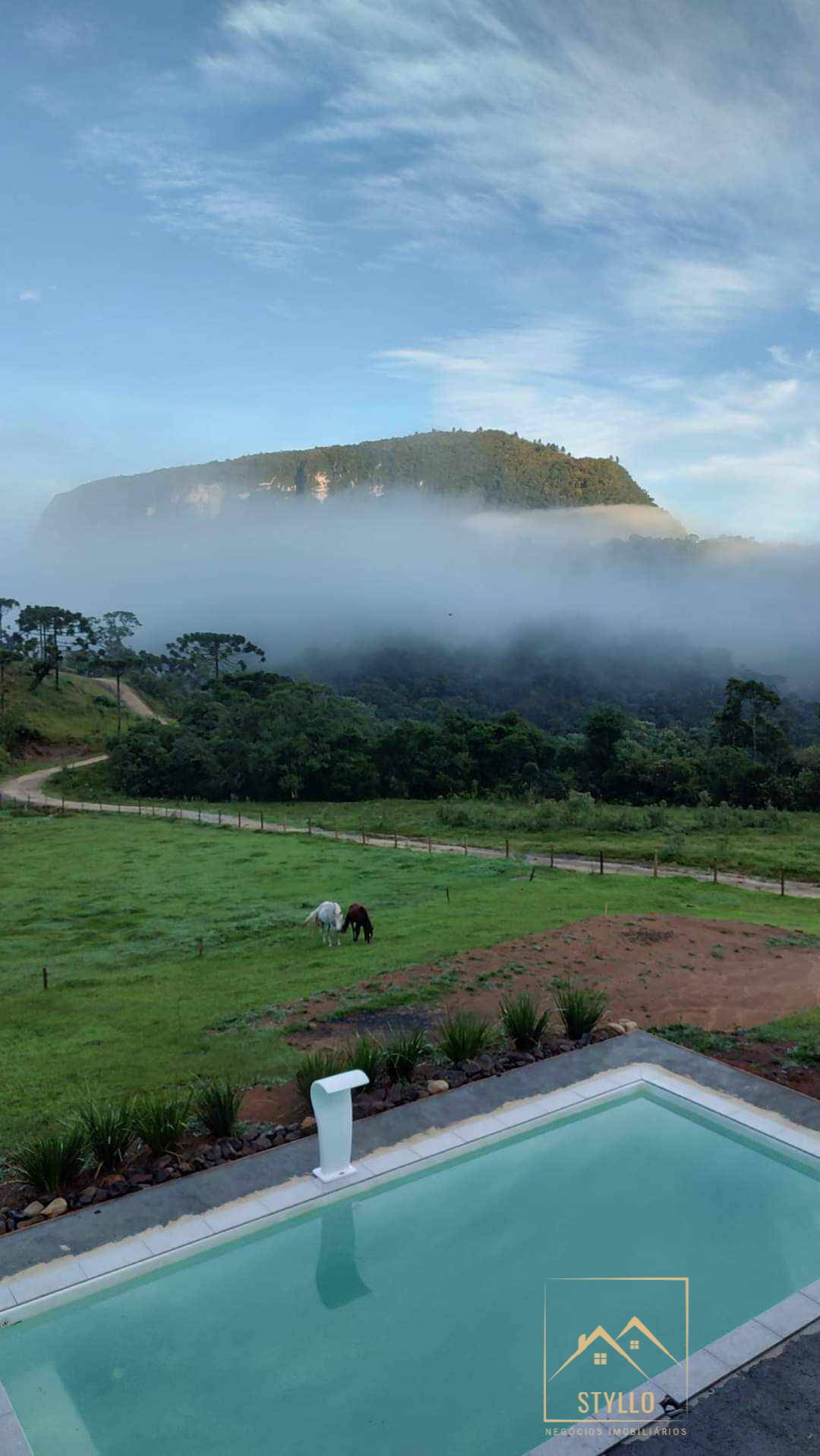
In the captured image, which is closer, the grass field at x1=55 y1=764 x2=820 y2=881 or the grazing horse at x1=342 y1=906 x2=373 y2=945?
the grazing horse at x1=342 y1=906 x2=373 y2=945

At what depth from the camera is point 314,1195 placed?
6.18 m

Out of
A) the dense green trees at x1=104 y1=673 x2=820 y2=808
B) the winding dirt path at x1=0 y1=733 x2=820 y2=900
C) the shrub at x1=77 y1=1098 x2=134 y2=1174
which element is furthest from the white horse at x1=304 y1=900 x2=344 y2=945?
the dense green trees at x1=104 y1=673 x2=820 y2=808

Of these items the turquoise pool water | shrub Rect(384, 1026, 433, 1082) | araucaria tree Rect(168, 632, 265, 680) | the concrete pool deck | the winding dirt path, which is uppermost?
araucaria tree Rect(168, 632, 265, 680)

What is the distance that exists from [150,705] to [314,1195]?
72.6 m

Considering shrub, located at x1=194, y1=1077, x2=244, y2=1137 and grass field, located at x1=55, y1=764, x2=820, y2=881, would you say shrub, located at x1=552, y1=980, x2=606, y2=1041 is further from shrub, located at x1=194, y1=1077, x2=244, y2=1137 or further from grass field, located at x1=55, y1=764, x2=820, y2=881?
grass field, located at x1=55, y1=764, x2=820, y2=881

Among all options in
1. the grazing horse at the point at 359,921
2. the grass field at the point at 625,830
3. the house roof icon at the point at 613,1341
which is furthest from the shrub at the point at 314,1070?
the grass field at the point at 625,830

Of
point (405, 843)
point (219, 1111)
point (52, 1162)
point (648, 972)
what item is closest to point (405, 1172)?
point (219, 1111)

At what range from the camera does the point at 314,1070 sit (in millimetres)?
7688

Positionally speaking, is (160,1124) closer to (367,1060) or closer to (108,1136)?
(108,1136)

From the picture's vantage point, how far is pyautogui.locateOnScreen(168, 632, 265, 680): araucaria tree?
258 ft

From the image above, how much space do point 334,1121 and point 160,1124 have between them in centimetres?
137

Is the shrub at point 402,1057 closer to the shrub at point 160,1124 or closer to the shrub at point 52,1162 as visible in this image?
the shrub at point 160,1124

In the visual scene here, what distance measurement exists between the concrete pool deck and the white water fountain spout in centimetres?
11

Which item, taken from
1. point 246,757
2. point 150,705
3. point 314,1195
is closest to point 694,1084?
point 314,1195
